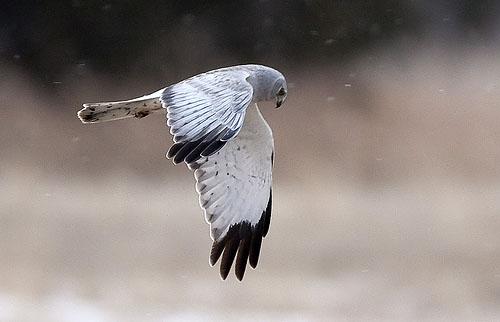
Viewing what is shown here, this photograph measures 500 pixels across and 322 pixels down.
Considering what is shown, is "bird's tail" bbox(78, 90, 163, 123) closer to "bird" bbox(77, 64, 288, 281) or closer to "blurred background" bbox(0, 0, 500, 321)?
"bird" bbox(77, 64, 288, 281)

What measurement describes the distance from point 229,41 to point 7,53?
0.89 m

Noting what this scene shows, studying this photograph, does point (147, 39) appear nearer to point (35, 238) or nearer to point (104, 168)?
point (104, 168)

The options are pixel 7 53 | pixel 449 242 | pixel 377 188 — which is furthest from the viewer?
pixel 7 53

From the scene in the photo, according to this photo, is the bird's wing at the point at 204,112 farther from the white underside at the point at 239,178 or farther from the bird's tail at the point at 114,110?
the white underside at the point at 239,178

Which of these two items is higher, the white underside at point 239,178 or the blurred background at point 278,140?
the white underside at point 239,178

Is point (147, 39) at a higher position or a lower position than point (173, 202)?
higher

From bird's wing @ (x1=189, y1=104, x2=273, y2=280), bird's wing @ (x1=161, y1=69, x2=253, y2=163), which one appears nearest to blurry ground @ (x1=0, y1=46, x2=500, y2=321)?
bird's wing @ (x1=189, y1=104, x2=273, y2=280)

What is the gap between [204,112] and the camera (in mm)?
2309

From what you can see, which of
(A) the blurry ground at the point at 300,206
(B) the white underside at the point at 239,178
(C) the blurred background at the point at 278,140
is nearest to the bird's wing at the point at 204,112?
(B) the white underside at the point at 239,178

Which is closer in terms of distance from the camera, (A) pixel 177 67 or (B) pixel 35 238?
(B) pixel 35 238

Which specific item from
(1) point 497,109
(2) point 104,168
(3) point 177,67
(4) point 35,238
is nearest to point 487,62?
(1) point 497,109

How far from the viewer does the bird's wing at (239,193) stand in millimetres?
2746

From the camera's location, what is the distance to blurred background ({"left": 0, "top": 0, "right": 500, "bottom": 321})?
4293 millimetres

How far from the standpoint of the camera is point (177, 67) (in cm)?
483
